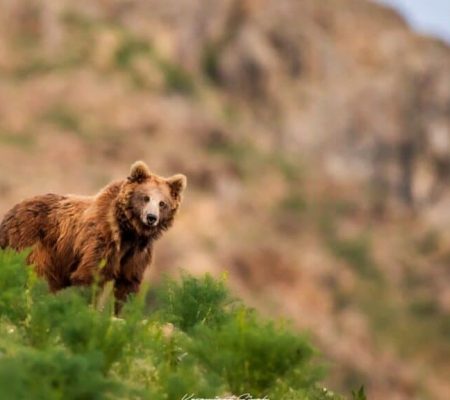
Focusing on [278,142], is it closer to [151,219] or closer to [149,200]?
[149,200]

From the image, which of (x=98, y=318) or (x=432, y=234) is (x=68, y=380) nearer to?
(x=98, y=318)

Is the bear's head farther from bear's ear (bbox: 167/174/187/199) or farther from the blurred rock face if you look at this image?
the blurred rock face

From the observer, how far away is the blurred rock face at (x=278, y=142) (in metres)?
92.2

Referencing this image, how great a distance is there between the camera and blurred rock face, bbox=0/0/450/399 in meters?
92.2

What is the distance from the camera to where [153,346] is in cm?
1055

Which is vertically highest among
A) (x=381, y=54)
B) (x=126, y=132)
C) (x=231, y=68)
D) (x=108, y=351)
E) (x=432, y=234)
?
(x=381, y=54)

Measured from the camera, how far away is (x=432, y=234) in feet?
415

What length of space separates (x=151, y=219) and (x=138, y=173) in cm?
74

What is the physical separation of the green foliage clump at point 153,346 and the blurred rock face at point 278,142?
204 ft

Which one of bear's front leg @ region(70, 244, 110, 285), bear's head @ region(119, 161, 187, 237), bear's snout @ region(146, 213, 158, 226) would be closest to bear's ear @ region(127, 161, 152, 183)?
bear's head @ region(119, 161, 187, 237)

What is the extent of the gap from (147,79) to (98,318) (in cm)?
Answer: 10855

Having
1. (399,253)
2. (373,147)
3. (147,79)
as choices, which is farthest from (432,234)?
(147,79)

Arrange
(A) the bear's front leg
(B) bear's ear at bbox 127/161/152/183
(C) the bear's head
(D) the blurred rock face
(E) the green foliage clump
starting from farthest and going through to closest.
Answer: (D) the blurred rock face, (B) bear's ear at bbox 127/161/152/183, (C) the bear's head, (A) the bear's front leg, (E) the green foliage clump

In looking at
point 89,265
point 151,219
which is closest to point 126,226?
point 151,219
